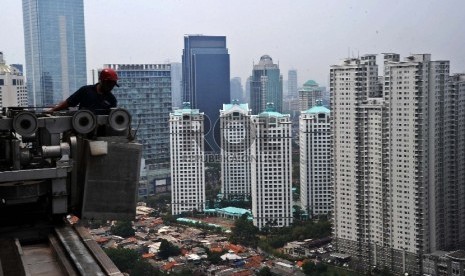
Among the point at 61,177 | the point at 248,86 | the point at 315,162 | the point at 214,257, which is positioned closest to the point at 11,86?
the point at 214,257

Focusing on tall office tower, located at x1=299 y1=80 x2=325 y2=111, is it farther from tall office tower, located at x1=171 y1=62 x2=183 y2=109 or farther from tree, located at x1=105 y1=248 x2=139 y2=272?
tree, located at x1=105 y1=248 x2=139 y2=272

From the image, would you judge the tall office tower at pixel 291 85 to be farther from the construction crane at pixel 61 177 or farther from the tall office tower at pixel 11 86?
the construction crane at pixel 61 177

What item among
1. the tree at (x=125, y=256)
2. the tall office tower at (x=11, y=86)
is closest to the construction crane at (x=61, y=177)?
the tree at (x=125, y=256)

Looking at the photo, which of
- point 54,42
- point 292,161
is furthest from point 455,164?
point 54,42

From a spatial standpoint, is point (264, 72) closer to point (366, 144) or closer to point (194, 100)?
point (194, 100)

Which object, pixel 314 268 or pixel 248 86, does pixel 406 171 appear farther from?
pixel 248 86
